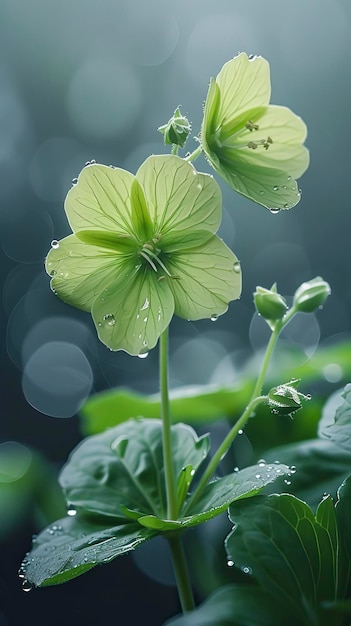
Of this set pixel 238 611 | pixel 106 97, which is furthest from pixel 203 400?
pixel 106 97

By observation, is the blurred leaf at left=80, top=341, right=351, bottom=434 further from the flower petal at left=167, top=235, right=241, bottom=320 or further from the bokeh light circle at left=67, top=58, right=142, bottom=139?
the bokeh light circle at left=67, top=58, right=142, bottom=139

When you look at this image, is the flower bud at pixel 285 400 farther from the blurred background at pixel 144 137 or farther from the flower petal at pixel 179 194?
the blurred background at pixel 144 137

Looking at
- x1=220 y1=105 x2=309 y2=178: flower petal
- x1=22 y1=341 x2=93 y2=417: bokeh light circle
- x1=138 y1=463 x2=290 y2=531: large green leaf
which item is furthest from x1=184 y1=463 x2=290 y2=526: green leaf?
x1=22 y1=341 x2=93 y2=417: bokeh light circle

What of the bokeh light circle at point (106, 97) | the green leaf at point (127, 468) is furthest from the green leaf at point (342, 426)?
the bokeh light circle at point (106, 97)

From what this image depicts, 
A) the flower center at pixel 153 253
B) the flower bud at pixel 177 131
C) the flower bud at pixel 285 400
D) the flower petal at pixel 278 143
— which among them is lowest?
the flower bud at pixel 285 400

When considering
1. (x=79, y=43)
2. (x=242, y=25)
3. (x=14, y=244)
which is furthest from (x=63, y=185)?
(x=242, y=25)
